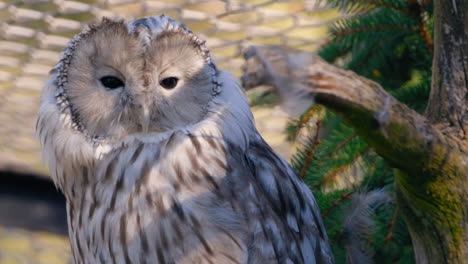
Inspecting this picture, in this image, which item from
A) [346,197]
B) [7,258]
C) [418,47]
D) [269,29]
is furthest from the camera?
[7,258]

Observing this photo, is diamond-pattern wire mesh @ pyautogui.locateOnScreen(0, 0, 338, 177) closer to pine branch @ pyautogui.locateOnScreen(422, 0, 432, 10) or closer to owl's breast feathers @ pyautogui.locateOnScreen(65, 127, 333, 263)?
pine branch @ pyautogui.locateOnScreen(422, 0, 432, 10)

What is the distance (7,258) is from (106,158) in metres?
2.08

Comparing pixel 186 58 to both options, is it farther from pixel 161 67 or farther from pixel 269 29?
pixel 269 29

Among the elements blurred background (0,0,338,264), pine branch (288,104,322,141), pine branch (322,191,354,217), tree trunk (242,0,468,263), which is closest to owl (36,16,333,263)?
pine branch (322,191,354,217)

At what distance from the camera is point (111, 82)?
132 centimetres

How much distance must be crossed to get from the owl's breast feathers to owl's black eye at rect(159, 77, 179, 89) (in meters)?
0.12

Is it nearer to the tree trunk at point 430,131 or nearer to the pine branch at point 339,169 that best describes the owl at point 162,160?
the pine branch at point 339,169

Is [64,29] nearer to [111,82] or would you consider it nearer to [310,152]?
[111,82]

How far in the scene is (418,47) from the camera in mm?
1624

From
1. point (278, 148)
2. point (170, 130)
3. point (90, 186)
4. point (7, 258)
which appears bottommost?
point (7, 258)

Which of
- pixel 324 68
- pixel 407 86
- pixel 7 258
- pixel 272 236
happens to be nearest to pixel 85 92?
pixel 272 236

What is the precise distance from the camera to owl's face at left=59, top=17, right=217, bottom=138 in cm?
126

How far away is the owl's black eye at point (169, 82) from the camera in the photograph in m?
1.30

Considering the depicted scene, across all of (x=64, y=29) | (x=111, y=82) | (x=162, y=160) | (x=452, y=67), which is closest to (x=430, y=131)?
(x=452, y=67)
